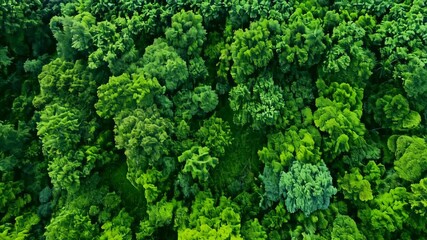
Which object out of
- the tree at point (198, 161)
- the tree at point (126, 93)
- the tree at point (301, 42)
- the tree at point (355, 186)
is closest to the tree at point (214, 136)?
the tree at point (198, 161)

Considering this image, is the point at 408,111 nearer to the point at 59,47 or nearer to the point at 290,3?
the point at 290,3

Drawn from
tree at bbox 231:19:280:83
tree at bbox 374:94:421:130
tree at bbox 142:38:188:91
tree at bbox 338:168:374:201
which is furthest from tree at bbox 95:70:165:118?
tree at bbox 374:94:421:130

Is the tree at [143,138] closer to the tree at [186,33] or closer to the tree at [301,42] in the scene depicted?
the tree at [186,33]

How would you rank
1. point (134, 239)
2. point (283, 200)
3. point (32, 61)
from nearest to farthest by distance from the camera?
point (283, 200)
point (134, 239)
point (32, 61)

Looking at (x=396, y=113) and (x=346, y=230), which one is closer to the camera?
(x=346, y=230)

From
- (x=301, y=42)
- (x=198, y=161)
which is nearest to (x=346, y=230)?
(x=198, y=161)

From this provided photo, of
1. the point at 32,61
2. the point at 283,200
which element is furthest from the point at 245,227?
the point at 32,61

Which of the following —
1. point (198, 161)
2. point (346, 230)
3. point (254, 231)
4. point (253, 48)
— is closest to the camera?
point (346, 230)

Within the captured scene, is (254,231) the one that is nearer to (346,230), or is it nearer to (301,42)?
(346,230)

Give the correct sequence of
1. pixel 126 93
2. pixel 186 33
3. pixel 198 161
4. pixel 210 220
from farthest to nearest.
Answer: pixel 186 33
pixel 126 93
pixel 198 161
pixel 210 220
